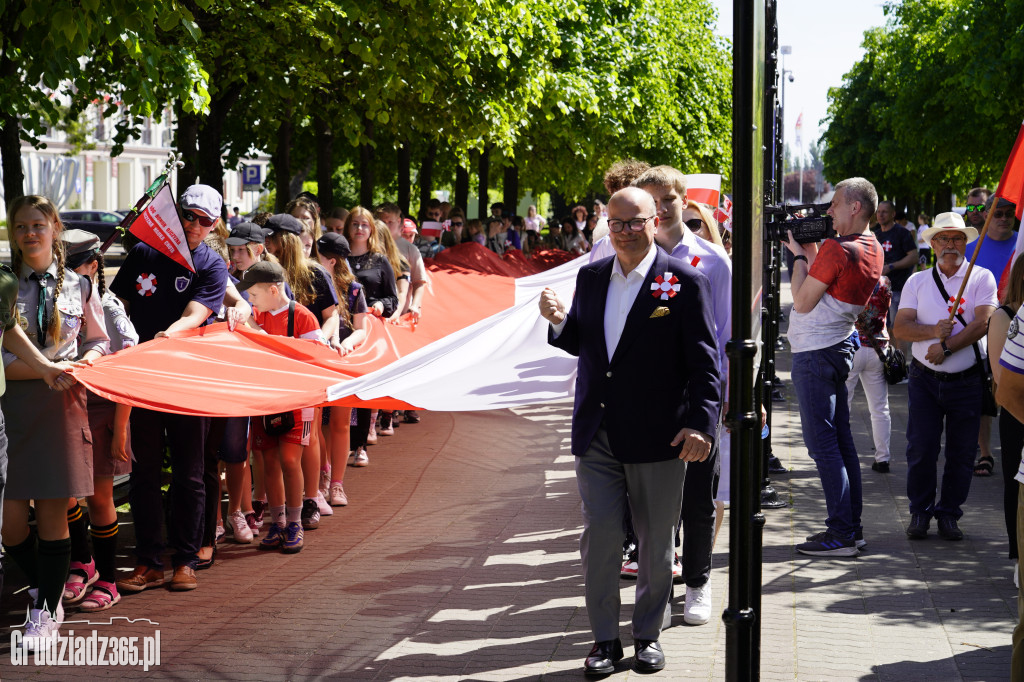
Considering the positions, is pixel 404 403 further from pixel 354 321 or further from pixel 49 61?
pixel 49 61

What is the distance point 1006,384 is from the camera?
3982 millimetres

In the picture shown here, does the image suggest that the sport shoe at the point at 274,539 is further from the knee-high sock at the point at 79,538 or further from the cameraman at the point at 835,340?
the cameraman at the point at 835,340

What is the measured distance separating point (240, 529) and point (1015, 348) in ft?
17.9

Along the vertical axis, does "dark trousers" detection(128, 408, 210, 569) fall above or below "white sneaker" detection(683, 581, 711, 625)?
above

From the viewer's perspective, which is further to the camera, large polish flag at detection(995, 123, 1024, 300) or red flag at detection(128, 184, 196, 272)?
red flag at detection(128, 184, 196, 272)

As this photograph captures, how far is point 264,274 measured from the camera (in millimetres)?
7539

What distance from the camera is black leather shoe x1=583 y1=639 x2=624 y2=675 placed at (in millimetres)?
5277

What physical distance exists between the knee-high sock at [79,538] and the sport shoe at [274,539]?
1314 mm

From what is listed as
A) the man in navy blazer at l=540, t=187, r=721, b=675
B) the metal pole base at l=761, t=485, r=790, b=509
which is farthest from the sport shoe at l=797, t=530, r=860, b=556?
the man in navy blazer at l=540, t=187, r=721, b=675

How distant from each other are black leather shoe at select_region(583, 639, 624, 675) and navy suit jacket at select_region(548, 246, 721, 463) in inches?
33.9

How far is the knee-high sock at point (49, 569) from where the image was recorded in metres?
5.87

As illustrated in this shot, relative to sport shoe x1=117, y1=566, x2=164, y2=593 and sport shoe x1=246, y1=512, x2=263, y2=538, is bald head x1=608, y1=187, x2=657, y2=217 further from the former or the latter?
sport shoe x1=246, y1=512, x2=263, y2=538

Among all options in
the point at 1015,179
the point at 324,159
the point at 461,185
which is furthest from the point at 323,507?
the point at 461,185

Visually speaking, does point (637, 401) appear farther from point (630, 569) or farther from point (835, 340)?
point (835, 340)
